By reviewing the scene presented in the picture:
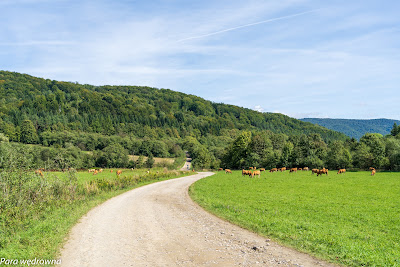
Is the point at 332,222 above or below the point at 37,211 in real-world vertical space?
above

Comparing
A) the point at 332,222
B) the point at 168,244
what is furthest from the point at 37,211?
the point at 332,222

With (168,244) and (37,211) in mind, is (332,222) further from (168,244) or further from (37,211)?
(37,211)

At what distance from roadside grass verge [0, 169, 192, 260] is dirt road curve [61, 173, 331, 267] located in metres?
0.83

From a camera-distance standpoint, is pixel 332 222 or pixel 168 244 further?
pixel 332 222

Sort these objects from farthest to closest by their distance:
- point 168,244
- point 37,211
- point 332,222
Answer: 1. point 37,211
2. point 332,222
3. point 168,244

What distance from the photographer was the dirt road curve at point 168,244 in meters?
9.85

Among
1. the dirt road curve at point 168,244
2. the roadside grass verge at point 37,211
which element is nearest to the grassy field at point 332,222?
the dirt road curve at point 168,244

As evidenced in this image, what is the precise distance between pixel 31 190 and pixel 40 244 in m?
8.45

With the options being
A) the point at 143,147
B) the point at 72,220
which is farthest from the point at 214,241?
the point at 143,147

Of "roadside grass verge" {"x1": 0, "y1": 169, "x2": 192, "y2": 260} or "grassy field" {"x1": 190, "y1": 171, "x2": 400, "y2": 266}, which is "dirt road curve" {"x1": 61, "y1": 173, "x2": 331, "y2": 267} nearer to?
"roadside grass verge" {"x1": 0, "y1": 169, "x2": 192, "y2": 260}

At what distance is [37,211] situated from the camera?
670 inches

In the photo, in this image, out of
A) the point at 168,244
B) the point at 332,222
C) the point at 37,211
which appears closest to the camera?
the point at 168,244

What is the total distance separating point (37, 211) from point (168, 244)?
33.5 ft

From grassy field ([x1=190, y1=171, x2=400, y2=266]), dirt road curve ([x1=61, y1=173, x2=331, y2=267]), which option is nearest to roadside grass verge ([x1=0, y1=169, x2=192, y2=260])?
dirt road curve ([x1=61, y1=173, x2=331, y2=267])
